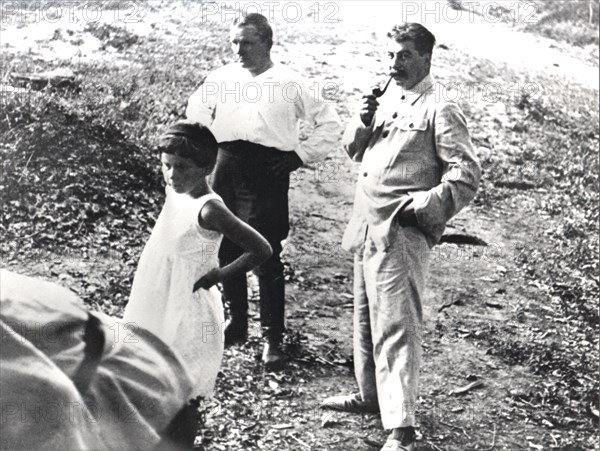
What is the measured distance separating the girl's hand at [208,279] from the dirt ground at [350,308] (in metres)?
0.64

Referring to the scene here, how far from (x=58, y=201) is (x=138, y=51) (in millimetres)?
799

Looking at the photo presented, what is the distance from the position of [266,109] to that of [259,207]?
0.44m

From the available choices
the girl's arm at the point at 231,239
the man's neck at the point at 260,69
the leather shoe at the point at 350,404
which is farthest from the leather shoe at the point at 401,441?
the man's neck at the point at 260,69

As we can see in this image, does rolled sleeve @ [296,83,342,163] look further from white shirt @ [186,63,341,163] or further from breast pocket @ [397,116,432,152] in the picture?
breast pocket @ [397,116,432,152]

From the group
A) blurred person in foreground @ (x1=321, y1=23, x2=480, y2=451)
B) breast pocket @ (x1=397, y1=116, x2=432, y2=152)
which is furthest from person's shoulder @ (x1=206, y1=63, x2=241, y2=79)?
breast pocket @ (x1=397, y1=116, x2=432, y2=152)

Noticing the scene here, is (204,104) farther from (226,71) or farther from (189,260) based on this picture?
(189,260)

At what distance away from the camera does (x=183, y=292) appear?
340 cm

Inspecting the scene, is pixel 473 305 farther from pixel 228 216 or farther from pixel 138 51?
pixel 138 51

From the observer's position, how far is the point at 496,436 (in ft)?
13.4

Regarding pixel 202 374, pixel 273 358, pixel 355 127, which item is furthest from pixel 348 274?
pixel 202 374

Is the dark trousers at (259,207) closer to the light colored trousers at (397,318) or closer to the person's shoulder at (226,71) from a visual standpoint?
the person's shoulder at (226,71)

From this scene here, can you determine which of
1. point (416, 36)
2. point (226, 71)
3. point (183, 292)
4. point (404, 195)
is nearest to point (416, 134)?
point (404, 195)

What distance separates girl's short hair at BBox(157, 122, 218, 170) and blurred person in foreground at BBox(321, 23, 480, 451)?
2.23 ft

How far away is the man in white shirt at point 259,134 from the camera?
3822 millimetres
